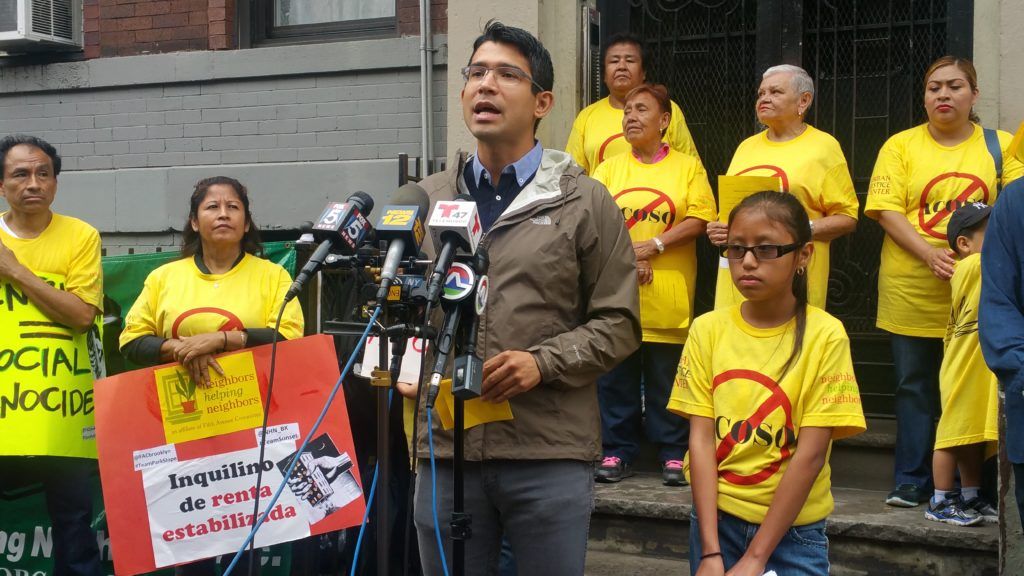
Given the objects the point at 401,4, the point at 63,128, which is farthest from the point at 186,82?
the point at 401,4

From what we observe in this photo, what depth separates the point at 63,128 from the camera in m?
8.65

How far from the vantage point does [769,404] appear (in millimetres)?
3457

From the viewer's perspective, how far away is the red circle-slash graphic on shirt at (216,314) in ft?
17.2

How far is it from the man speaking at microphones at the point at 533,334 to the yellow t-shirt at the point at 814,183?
2512mm

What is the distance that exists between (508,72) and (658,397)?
313cm

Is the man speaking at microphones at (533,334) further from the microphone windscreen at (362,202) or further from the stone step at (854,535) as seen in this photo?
the stone step at (854,535)

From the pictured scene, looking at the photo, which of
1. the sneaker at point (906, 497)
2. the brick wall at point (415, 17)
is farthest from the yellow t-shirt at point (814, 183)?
the brick wall at point (415, 17)

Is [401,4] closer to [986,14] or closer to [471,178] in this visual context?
[986,14]

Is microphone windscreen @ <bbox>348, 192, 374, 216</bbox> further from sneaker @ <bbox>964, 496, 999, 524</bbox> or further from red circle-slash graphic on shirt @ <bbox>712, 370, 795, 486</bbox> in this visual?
sneaker @ <bbox>964, 496, 999, 524</bbox>

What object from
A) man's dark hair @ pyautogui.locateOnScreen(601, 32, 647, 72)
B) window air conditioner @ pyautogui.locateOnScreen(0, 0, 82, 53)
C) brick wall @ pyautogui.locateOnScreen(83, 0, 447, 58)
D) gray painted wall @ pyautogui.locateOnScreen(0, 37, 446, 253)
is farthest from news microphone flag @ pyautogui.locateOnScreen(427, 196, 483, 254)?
window air conditioner @ pyautogui.locateOnScreen(0, 0, 82, 53)

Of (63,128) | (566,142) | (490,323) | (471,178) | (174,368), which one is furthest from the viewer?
(63,128)

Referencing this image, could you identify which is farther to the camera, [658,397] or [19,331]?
[658,397]

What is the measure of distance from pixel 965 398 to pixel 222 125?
5.46 m

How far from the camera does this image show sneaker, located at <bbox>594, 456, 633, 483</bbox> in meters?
6.00
